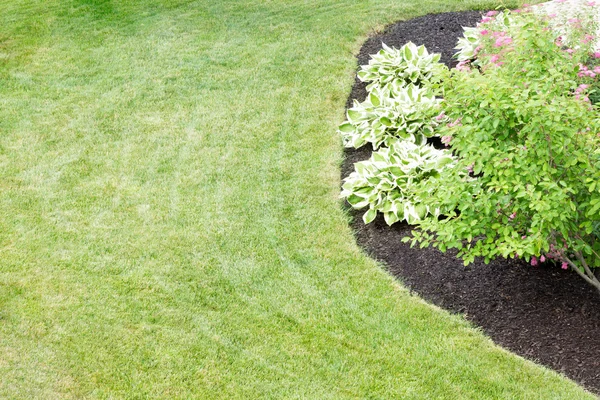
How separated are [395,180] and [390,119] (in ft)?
3.18

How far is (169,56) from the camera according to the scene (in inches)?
335

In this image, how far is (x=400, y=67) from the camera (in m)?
7.42

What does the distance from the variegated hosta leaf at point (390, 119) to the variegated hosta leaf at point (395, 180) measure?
0.42 m

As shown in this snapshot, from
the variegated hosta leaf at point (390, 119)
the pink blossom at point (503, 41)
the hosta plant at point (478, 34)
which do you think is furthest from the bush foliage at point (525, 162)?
the variegated hosta leaf at point (390, 119)

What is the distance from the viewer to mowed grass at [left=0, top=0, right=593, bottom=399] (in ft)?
14.9

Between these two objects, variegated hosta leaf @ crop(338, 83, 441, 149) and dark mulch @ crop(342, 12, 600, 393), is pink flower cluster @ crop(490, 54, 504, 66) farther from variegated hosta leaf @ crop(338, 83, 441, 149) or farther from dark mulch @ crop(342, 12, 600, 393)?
dark mulch @ crop(342, 12, 600, 393)

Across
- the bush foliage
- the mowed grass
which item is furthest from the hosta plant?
the mowed grass

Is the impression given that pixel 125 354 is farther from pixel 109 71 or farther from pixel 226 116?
pixel 109 71

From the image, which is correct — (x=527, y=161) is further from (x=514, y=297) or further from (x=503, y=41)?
(x=503, y=41)

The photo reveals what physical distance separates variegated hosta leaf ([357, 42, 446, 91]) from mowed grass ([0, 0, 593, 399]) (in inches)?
15.8

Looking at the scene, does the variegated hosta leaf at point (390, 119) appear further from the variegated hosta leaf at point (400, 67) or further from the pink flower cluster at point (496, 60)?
the pink flower cluster at point (496, 60)

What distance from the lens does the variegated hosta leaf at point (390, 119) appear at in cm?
656

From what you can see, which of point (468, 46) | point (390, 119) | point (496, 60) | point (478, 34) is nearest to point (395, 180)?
point (390, 119)

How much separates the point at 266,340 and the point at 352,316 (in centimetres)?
62
